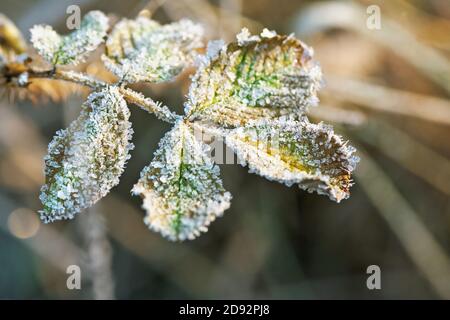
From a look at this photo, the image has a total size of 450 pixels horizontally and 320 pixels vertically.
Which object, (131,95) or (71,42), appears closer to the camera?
(131,95)

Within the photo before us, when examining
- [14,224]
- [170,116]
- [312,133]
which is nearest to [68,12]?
[14,224]

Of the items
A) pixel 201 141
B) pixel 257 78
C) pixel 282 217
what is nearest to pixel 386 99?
pixel 282 217

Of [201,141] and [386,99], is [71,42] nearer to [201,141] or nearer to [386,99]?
[201,141]

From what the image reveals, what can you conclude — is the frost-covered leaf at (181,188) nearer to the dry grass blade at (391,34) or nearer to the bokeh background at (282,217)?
the dry grass blade at (391,34)

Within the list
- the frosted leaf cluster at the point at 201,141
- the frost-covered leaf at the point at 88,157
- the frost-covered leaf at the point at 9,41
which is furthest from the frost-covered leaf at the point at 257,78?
the frost-covered leaf at the point at 9,41

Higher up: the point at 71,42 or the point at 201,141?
the point at 71,42

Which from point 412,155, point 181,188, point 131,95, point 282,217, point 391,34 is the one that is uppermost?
point 391,34
